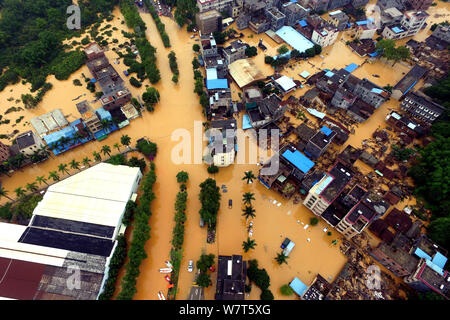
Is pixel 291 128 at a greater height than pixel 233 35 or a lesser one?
lesser

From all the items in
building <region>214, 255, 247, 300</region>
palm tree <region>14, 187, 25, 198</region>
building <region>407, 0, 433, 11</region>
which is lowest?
building <region>214, 255, 247, 300</region>

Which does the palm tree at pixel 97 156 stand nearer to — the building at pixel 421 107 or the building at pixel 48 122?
the building at pixel 48 122

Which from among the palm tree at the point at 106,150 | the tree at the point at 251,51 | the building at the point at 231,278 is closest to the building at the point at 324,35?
the tree at the point at 251,51

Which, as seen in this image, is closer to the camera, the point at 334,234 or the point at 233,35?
the point at 334,234

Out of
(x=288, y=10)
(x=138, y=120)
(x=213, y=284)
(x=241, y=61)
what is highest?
(x=288, y=10)

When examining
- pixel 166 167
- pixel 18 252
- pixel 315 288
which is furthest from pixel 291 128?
pixel 18 252

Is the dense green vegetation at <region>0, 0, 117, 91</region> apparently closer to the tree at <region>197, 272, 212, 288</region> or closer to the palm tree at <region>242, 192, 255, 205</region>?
the palm tree at <region>242, 192, 255, 205</region>

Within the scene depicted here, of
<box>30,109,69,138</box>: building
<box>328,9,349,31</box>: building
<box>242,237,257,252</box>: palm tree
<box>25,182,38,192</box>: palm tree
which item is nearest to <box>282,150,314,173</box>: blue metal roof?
<box>242,237,257,252</box>: palm tree

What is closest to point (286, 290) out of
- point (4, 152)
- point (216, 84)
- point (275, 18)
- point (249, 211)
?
point (249, 211)

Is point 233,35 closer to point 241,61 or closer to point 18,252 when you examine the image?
point 241,61
